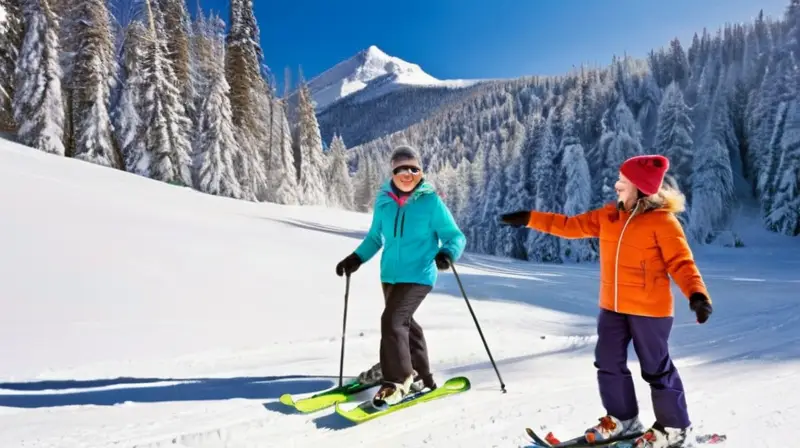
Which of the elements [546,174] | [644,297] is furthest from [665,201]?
[546,174]

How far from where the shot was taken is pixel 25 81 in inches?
993

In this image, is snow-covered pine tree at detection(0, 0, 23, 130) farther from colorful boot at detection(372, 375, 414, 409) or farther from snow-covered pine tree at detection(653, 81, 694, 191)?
snow-covered pine tree at detection(653, 81, 694, 191)

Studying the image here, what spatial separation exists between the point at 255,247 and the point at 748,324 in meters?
10.1

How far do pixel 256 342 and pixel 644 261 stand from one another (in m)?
4.93

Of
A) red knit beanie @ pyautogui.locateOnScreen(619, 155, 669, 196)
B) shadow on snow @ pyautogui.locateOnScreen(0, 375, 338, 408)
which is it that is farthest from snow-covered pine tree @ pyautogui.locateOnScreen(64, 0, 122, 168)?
red knit beanie @ pyautogui.locateOnScreen(619, 155, 669, 196)

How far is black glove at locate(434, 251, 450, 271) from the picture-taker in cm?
407

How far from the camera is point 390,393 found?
3975 millimetres

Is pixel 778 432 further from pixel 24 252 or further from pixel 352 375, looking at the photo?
pixel 24 252

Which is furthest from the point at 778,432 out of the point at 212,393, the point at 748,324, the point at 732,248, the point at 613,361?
the point at 732,248

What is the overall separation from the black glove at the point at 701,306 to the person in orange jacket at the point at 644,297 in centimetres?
13

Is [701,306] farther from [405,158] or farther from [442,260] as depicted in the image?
[405,158]

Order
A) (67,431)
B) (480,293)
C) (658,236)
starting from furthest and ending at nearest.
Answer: (480,293) → (67,431) → (658,236)

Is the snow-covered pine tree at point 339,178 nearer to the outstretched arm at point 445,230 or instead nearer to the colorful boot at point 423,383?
the colorful boot at point 423,383

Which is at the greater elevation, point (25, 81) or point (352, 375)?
point (25, 81)
